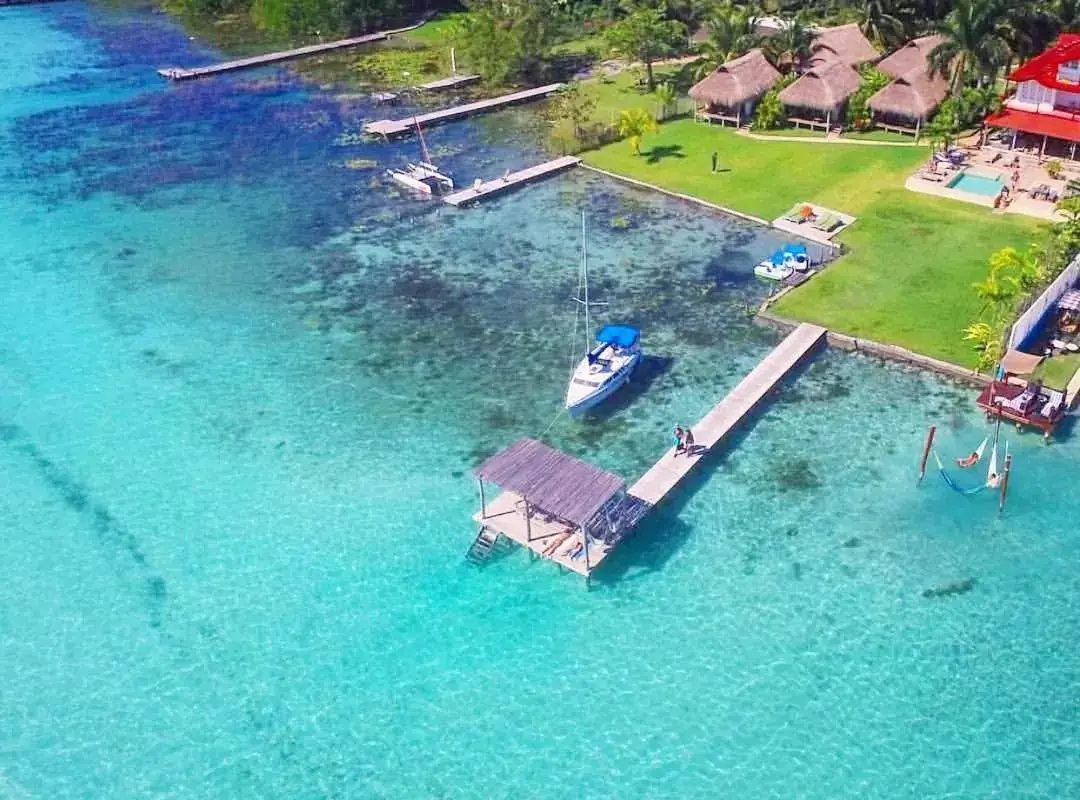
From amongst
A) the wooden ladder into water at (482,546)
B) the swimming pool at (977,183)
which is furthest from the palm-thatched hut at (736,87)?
the wooden ladder into water at (482,546)

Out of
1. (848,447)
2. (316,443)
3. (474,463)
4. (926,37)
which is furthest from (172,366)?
(926,37)

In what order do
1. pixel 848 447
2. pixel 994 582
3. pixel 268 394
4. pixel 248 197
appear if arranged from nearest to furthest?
pixel 994 582
pixel 848 447
pixel 268 394
pixel 248 197

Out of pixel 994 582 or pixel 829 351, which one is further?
pixel 829 351

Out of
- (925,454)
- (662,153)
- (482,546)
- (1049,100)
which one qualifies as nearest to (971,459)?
(925,454)

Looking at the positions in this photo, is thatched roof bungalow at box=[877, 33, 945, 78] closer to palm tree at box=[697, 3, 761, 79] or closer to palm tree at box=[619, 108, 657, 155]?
palm tree at box=[697, 3, 761, 79]

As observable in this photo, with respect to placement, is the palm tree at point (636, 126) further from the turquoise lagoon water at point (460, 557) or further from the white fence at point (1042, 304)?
the white fence at point (1042, 304)

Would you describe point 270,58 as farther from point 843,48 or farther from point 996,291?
point 996,291

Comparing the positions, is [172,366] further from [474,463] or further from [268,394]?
[474,463]
